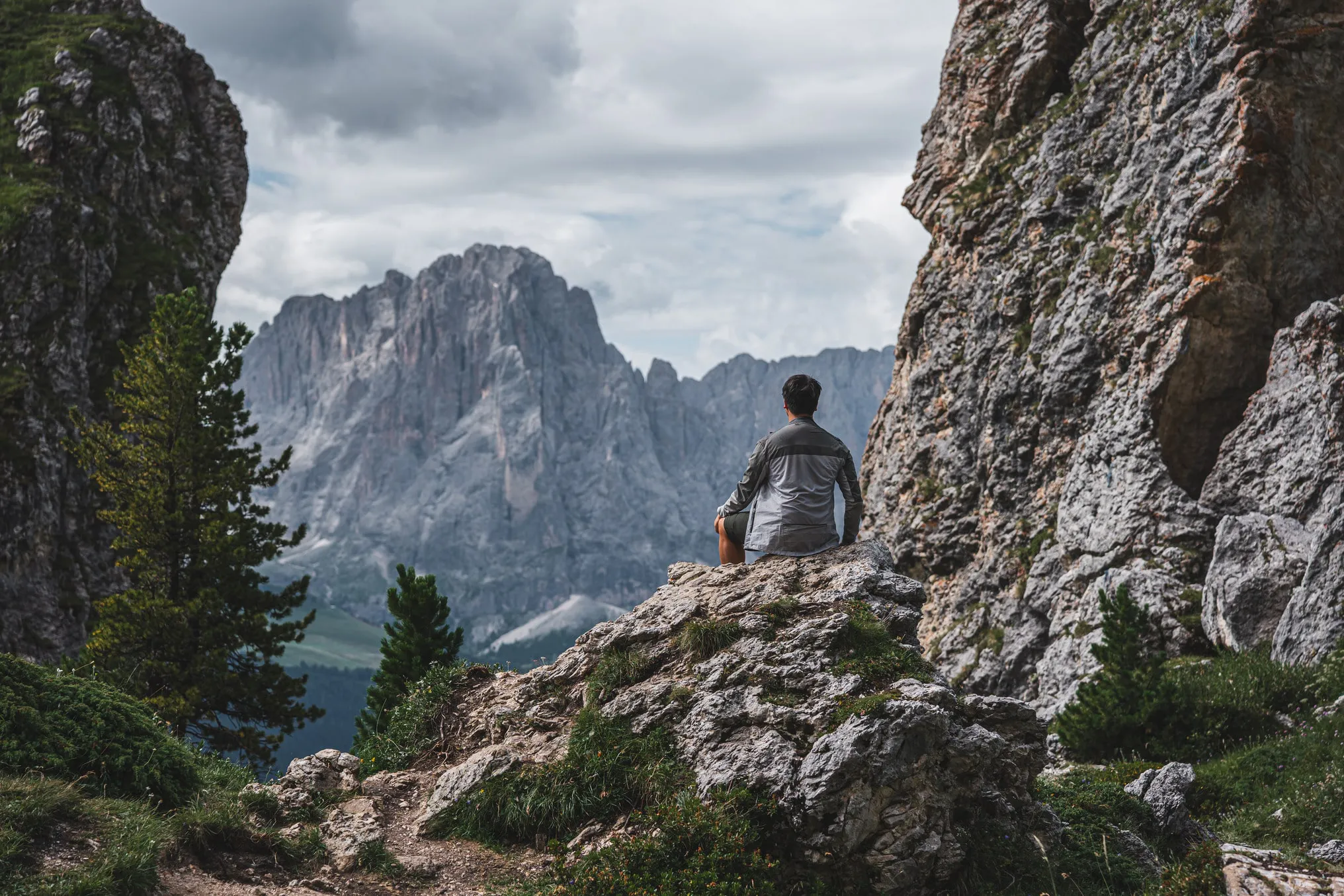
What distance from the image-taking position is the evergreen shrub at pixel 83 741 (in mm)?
9805

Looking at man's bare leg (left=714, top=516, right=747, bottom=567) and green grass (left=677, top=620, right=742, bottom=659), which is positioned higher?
man's bare leg (left=714, top=516, right=747, bottom=567)

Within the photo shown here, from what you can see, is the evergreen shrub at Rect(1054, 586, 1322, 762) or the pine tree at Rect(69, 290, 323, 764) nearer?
the evergreen shrub at Rect(1054, 586, 1322, 762)

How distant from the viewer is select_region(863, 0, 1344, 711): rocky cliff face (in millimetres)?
25359

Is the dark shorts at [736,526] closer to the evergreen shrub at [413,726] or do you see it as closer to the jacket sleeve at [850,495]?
the jacket sleeve at [850,495]

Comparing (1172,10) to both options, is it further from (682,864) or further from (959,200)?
(682,864)

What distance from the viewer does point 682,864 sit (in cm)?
928

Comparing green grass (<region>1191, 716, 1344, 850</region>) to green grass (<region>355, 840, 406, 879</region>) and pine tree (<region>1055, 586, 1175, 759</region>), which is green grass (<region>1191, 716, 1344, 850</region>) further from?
green grass (<region>355, 840, 406, 879</region>)

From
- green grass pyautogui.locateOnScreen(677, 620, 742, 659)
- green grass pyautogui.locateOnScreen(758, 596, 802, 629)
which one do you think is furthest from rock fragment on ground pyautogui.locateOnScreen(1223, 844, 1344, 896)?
green grass pyautogui.locateOnScreen(677, 620, 742, 659)

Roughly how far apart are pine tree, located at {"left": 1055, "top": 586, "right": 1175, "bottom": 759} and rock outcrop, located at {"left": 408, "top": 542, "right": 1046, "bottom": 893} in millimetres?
7994

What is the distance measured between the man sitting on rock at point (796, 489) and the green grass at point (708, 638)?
1.26 meters

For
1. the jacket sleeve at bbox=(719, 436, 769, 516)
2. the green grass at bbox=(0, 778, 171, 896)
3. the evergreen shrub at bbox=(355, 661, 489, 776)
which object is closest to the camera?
the green grass at bbox=(0, 778, 171, 896)

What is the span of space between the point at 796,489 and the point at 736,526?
1281 millimetres

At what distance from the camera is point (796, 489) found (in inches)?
528

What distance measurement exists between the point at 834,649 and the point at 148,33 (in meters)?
91.5
